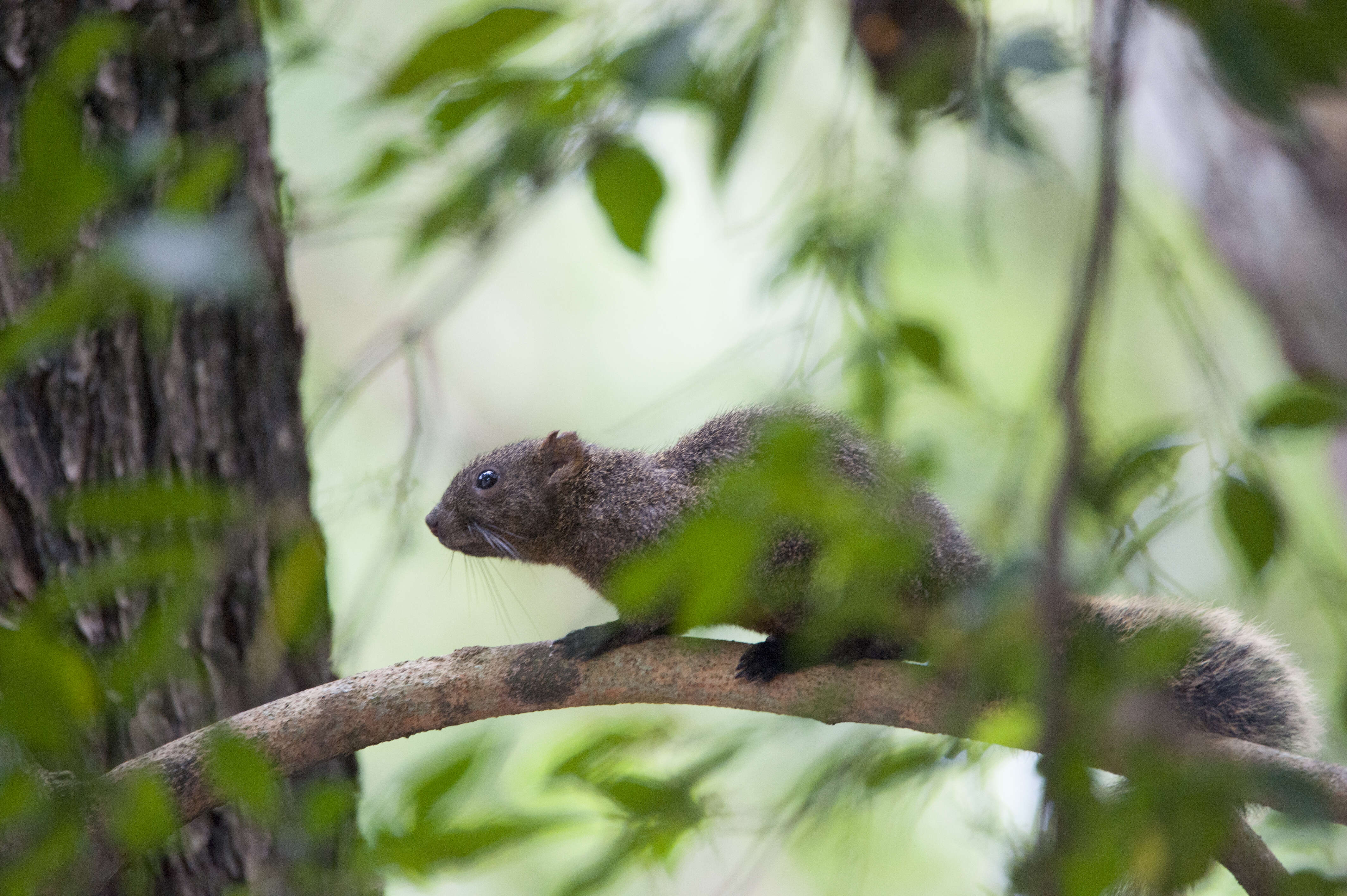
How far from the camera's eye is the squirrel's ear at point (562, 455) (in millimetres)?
3049

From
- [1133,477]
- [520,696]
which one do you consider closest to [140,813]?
[1133,477]

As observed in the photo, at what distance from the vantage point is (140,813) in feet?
3.61

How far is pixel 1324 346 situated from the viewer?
324 centimetres

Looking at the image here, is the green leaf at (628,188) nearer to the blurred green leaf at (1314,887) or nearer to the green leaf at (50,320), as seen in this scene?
the green leaf at (50,320)

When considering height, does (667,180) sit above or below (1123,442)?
above

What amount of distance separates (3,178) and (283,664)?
48.0 inches

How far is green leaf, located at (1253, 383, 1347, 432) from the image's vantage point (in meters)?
1.19

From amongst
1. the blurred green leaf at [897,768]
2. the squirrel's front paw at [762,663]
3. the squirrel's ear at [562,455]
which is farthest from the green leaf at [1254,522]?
the squirrel's ear at [562,455]

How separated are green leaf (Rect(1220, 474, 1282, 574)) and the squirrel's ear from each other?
1.98 m

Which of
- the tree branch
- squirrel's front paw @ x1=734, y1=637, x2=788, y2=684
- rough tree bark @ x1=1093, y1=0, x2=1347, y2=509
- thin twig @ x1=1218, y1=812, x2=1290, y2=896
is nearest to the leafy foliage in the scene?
the tree branch

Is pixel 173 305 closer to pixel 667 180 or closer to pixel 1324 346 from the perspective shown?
pixel 667 180

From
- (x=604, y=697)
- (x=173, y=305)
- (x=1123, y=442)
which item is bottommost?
(x=604, y=697)

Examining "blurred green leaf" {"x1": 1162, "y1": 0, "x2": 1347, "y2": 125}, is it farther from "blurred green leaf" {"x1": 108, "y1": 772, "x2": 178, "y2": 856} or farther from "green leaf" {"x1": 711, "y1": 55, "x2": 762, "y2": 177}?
"blurred green leaf" {"x1": 108, "y1": 772, "x2": 178, "y2": 856}

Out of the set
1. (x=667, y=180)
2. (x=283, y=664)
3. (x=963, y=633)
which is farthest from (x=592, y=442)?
(x=963, y=633)
